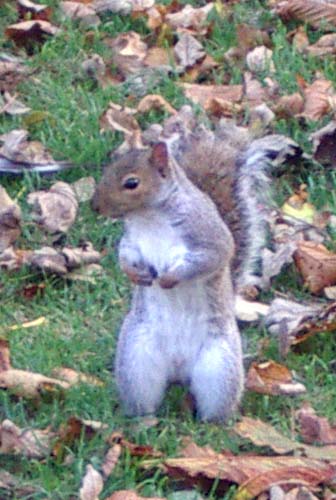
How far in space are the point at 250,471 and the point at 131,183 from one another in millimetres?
717

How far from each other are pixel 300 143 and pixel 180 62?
725mm

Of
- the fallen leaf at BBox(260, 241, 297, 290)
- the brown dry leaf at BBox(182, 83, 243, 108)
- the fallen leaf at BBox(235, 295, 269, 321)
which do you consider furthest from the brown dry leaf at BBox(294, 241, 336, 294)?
the brown dry leaf at BBox(182, 83, 243, 108)

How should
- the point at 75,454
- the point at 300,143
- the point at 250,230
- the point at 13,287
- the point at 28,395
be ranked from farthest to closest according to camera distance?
the point at 300,143
the point at 13,287
the point at 250,230
the point at 28,395
the point at 75,454

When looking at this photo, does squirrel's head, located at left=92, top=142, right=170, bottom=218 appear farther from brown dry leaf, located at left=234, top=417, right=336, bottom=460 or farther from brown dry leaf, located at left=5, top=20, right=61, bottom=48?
brown dry leaf, located at left=5, top=20, right=61, bottom=48

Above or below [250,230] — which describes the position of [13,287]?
below

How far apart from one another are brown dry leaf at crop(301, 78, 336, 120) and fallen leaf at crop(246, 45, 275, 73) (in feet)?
0.74

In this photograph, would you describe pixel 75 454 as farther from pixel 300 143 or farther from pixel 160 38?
pixel 160 38

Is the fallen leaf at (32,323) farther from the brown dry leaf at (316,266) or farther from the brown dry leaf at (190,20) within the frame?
the brown dry leaf at (190,20)

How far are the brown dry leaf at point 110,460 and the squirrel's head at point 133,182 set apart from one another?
1.77 feet

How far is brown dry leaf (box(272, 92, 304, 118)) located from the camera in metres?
4.79

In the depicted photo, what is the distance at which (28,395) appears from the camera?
343cm

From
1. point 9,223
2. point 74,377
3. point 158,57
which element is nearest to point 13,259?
point 9,223

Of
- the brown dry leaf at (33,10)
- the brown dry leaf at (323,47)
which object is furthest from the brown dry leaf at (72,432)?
the brown dry leaf at (33,10)

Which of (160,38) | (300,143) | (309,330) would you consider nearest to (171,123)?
(300,143)
